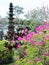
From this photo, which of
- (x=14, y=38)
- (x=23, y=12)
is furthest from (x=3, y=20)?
(x=14, y=38)

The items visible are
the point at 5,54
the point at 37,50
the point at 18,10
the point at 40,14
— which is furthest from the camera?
the point at 18,10

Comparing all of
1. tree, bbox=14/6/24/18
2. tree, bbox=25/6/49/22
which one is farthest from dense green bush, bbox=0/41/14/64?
tree, bbox=14/6/24/18

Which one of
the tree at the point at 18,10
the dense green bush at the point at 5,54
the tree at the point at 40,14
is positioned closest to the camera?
the dense green bush at the point at 5,54

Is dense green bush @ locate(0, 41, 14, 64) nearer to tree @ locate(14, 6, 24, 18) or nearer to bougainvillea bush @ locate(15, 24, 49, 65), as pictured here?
bougainvillea bush @ locate(15, 24, 49, 65)

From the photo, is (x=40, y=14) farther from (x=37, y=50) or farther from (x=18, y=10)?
(x=37, y=50)

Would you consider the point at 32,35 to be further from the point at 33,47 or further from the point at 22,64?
the point at 22,64

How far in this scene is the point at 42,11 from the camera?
40.0 ft

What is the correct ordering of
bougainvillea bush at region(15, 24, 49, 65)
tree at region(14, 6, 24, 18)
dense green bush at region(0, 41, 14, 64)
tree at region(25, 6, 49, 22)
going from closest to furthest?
bougainvillea bush at region(15, 24, 49, 65)
dense green bush at region(0, 41, 14, 64)
tree at region(25, 6, 49, 22)
tree at region(14, 6, 24, 18)

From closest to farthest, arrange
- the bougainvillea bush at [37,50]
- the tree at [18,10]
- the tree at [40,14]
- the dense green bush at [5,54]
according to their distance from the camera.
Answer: the bougainvillea bush at [37,50] → the dense green bush at [5,54] → the tree at [40,14] → the tree at [18,10]

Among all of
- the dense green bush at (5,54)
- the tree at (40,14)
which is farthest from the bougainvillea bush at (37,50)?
the tree at (40,14)

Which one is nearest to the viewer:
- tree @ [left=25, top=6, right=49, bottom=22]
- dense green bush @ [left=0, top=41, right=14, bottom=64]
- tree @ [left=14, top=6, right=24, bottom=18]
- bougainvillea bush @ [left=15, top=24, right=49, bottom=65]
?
bougainvillea bush @ [left=15, top=24, right=49, bottom=65]

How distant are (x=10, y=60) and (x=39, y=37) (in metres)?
2.79

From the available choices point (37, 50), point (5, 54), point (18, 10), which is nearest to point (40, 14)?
point (18, 10)

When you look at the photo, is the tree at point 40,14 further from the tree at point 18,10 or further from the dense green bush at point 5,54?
the dense green bush at point 5,54
